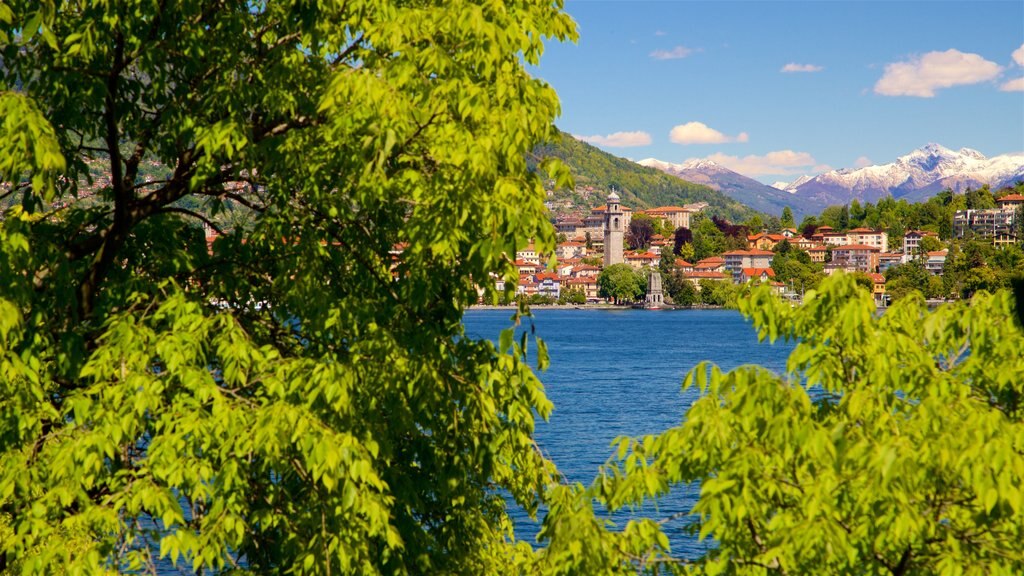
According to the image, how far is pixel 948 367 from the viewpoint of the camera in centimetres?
481

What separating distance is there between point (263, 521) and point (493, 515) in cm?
212

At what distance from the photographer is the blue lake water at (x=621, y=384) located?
29094mm

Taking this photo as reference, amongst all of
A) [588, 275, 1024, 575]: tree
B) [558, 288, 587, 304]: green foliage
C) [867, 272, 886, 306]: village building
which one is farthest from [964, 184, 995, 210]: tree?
[588, 275, 1024, 575]: tree

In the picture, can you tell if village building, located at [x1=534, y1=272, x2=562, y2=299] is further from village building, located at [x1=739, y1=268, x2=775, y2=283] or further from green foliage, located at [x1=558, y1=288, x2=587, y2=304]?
village building, located at [x1=739, y1=268, x2=775, y2=283]

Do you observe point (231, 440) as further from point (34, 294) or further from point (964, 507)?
point (964, 507)

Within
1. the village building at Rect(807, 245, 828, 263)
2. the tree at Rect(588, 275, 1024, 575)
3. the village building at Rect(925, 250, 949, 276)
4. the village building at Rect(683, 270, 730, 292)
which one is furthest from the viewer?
the village building at Rect(807, 245, 828, 263)

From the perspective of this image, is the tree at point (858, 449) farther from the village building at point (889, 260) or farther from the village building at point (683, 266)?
the village building at point (683, 266)

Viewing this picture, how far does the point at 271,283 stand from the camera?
6.23 meters

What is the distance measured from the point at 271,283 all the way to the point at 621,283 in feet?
604

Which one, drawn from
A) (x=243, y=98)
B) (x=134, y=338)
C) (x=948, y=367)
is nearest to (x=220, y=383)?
(x=134, y=338)

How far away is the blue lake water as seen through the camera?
2909 centimetres

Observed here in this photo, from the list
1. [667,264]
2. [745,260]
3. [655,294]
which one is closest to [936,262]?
[745,260]

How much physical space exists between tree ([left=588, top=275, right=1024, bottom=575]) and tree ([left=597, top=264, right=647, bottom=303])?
604 feet

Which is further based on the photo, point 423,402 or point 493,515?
point 493,515
